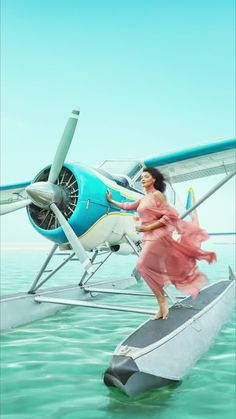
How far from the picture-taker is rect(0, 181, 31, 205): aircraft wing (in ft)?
24.6

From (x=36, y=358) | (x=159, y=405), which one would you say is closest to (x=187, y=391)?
(x=159, y=405)

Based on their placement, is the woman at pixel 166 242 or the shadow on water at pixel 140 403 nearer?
the shadow on water at pixel 140 403

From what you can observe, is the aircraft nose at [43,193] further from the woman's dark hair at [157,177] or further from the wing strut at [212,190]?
the wing strut at [212,190]

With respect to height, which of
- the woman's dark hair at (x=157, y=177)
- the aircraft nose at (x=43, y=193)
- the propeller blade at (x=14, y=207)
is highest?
the woman's dark hair at (x=157, y=177)

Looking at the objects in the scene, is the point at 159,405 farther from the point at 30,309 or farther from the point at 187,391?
the point at 30,309

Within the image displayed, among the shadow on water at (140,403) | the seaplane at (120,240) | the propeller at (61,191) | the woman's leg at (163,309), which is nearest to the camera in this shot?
the shadow on water at (140,403)

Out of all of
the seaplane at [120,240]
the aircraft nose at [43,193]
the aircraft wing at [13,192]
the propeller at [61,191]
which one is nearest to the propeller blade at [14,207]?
the seaplane at [120,240]

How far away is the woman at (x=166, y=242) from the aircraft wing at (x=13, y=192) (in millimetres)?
4561

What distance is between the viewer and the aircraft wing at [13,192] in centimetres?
749

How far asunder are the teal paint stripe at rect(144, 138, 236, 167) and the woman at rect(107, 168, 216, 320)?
288 cm

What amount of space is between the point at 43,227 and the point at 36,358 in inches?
59.5

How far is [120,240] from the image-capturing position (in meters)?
5.79

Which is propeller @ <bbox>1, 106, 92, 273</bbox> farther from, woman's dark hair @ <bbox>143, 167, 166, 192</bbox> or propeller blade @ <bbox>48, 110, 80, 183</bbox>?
woman's dark hair @ <bbox>143, 167, 166, 192</bbox>

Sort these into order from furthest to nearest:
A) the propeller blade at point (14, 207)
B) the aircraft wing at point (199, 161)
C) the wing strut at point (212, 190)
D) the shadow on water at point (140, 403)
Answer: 1. the aircraft wing at point (199, 161)
2. the wing strut at point (212, 190)
3. the propeller blade at point (14, 207)
4. the shadow on water at point (140, 403)
